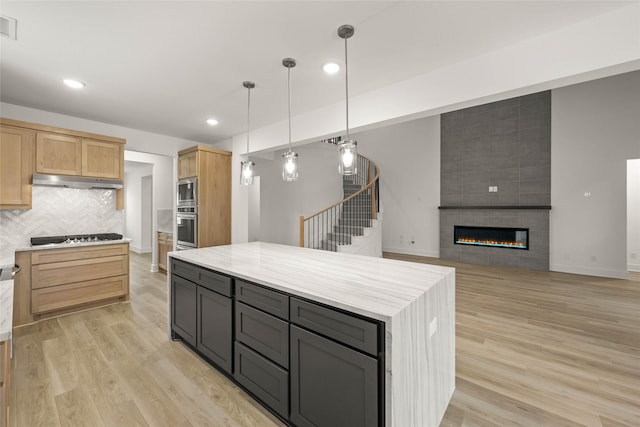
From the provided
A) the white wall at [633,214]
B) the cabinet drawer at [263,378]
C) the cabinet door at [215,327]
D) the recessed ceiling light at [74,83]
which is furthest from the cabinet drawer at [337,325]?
the white wall at [633,214]

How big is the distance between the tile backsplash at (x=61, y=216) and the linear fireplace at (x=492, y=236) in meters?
7.01

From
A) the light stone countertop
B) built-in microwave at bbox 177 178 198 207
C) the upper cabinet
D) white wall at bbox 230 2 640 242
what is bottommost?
the light stone countertop

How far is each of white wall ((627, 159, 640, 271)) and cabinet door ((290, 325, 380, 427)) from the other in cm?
728

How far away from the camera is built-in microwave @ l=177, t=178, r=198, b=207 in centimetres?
455

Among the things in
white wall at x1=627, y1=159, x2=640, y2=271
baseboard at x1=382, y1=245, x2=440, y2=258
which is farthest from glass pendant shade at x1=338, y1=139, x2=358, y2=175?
white wall at x1=627, y1=159, x2=640, y2=271

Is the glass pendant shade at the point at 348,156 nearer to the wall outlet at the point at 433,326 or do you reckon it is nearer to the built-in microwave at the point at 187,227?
the wall outlet at the point at 433,326

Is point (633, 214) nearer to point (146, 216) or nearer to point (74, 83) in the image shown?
point (74, 83)

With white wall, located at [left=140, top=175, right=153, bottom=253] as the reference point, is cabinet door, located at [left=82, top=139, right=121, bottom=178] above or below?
above

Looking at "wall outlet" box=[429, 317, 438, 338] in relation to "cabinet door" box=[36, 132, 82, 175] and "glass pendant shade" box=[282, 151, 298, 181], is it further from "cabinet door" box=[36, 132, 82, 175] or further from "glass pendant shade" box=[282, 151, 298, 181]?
"cabinet door" box=[36, 132, 82, 175]

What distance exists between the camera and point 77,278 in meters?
3.53

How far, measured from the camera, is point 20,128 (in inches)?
126

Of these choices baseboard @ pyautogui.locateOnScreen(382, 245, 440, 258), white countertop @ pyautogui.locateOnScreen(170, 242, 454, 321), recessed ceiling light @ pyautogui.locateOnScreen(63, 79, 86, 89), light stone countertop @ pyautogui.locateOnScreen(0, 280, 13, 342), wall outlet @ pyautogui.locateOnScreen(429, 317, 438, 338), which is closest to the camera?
light stone countertop @ pyautogui.locateOnScreen(0, 280, 13, 342)

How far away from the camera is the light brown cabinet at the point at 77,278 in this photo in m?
3.27

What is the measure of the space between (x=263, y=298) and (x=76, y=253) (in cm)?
323
